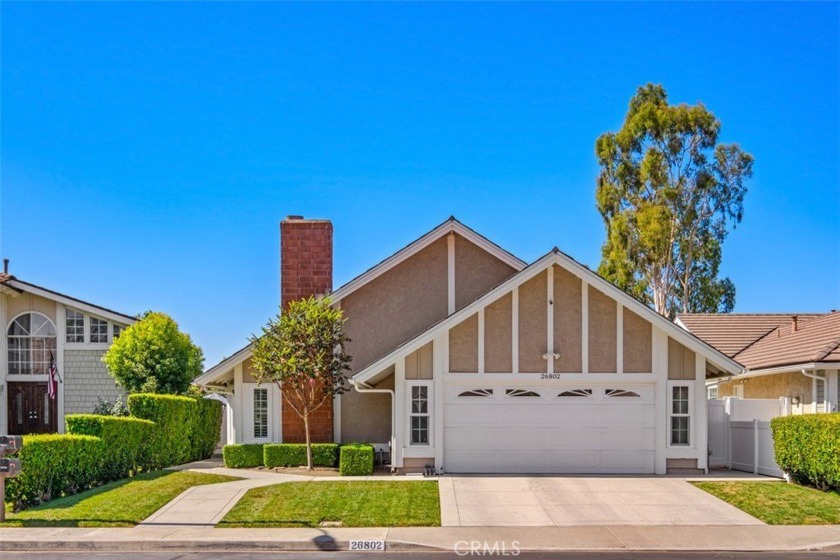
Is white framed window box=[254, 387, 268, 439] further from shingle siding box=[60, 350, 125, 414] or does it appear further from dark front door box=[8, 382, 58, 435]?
dark front door box=[8, 382, 58, 435]

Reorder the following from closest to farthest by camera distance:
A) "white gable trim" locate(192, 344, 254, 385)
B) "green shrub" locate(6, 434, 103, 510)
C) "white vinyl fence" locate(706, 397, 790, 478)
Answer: "green shrub" locate(6, 434, 103, 510)
"white vinyl fence" locate(706, 397, 790, 478)
"white gable trim" locate(192, 344, 254, 385)

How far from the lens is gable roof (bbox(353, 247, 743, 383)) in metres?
17.9

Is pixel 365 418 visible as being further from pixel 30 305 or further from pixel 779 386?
pixel 30 305

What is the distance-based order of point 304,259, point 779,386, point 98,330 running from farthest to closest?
point 98,330 → point 779,386 → point 304,259

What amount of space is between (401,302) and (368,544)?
9624 mm

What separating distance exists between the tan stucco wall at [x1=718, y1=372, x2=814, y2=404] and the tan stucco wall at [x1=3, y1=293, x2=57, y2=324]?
23477 mm

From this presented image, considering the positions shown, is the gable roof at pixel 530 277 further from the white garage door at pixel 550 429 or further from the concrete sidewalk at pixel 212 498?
the concrete sidewalk at pixel 212 498

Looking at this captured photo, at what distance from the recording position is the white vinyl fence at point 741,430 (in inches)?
725

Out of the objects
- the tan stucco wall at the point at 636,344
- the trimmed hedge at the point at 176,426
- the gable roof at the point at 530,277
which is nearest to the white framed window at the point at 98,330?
the trimmed hedge at the point at 176,426

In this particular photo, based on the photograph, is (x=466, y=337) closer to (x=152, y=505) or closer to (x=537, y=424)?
(x=537, y=424)

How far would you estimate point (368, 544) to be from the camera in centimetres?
1199

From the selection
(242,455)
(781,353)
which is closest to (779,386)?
(781,353)

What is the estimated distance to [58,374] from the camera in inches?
1078

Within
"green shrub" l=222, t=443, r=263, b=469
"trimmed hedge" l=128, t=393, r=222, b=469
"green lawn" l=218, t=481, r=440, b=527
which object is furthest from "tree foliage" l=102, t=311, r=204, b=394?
"green lawn" l=218, t=481, r=440, b=527
